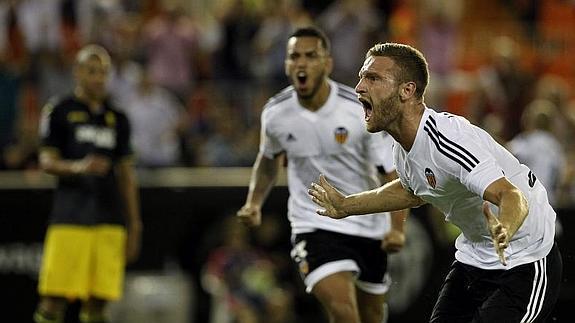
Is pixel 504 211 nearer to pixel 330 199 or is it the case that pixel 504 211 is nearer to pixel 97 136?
pixel 330 199

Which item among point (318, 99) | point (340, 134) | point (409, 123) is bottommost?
point (340, 134)

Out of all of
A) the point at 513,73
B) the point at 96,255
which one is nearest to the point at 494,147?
the point at 96,255

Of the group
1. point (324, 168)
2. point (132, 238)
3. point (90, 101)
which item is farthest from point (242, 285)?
point (324, 168)

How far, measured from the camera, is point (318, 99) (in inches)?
339

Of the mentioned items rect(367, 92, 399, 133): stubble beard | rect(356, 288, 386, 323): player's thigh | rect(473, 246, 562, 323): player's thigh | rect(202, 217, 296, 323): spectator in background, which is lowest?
Result: rect(202, 217, 296, 323): spectator in background

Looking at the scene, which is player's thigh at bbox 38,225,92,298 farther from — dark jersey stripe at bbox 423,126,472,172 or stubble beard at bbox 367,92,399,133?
dark jersey stripe at bbox 423,126,472,172

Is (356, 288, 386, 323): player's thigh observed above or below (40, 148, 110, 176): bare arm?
below

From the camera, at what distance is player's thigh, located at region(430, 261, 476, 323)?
6.45 metres

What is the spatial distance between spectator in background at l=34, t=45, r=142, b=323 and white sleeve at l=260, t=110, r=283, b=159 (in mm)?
2302

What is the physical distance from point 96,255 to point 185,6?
25.5 ft

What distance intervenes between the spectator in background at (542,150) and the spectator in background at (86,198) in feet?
16.7

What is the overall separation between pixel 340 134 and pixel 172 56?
8.34m

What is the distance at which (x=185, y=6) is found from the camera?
18.1 meters

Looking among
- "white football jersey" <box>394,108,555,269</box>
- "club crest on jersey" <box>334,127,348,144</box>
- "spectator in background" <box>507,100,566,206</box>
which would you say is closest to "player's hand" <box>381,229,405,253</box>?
"club crest on jersey" <box>334,127,348,144</box>
